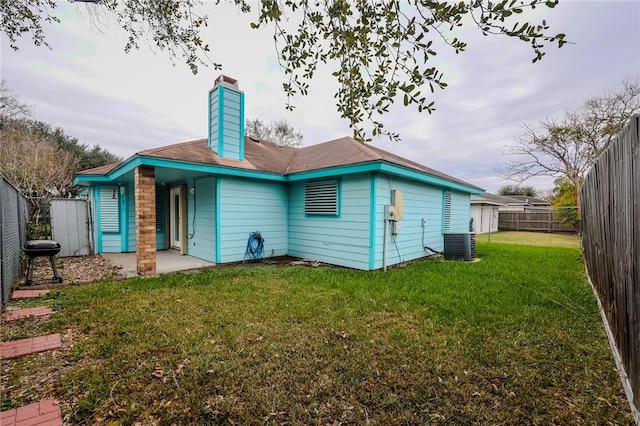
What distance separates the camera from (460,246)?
26.9ft

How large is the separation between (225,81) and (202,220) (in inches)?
147

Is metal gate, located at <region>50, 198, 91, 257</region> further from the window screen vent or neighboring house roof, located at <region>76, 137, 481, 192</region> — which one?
the window screen vent

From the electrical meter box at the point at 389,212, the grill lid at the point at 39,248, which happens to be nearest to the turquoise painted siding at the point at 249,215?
the grill lid at the point at 39,248

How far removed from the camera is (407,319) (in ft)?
11.8

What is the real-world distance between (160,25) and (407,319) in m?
4.79

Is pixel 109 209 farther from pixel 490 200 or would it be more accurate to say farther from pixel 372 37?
pixel 490 200

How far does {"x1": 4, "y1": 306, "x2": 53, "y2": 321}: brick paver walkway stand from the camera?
340cm

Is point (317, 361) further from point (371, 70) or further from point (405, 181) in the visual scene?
point (405, 181)

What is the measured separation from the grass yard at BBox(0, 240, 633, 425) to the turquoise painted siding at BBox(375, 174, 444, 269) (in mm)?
2115

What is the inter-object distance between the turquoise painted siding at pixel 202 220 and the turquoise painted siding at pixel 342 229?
227 centimetres

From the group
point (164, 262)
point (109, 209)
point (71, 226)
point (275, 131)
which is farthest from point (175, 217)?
point (275, 131)

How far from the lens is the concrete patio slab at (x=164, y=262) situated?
6.17 m

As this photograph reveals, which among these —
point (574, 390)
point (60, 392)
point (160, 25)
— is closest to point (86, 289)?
point (60, 392)

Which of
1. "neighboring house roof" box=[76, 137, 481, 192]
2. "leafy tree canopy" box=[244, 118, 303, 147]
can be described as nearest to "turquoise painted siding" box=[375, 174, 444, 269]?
"neighboring house roof" box=[76, 137, 481, 192]
